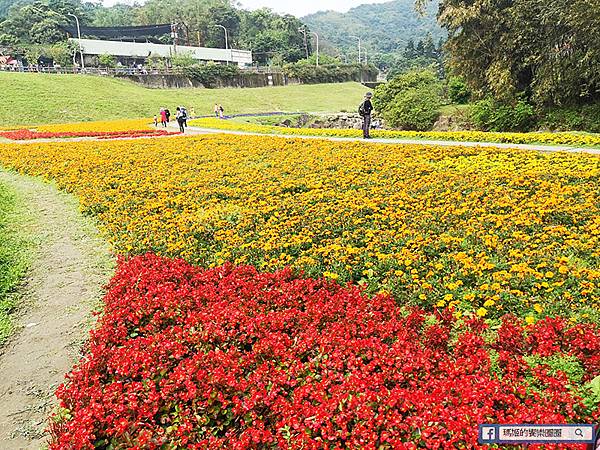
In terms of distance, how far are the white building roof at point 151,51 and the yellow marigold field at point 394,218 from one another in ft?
177

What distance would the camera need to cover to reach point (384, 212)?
5.90 meters

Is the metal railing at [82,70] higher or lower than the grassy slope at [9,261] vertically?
higher

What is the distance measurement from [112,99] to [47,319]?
3489 centimetres

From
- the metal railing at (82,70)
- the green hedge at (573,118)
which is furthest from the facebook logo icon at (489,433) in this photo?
the metal railing at (82,70)

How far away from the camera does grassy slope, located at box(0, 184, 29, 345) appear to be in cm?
425

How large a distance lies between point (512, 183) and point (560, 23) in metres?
11.6

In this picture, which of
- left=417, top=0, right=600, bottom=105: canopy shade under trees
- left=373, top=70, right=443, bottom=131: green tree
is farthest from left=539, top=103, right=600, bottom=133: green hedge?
left=373, top=70, right=443, bottom=131: green tree

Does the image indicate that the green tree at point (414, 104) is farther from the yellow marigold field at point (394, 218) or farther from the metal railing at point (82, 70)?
the metal railing at point (82, 70)

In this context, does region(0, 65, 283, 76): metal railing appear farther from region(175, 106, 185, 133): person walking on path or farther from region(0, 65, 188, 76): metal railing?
region(175, 106, 185, 133): person walking on path

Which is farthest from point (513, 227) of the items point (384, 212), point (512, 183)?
point (512, 183)

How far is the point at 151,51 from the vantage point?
62625 mm

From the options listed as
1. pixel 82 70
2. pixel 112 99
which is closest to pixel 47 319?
pixel 112 99

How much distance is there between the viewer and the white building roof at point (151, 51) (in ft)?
187

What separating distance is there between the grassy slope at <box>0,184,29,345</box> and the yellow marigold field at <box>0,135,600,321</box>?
1.00 m
